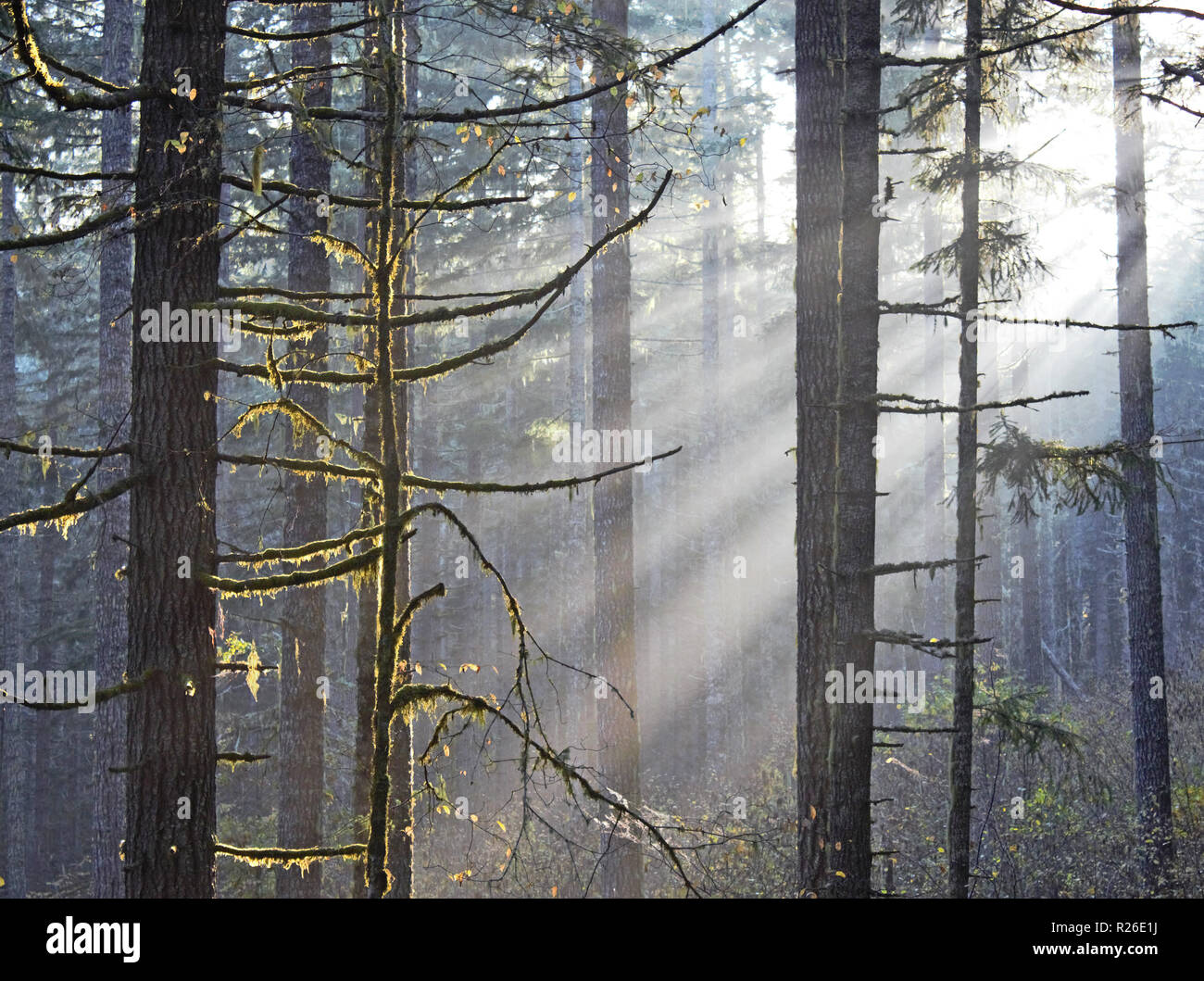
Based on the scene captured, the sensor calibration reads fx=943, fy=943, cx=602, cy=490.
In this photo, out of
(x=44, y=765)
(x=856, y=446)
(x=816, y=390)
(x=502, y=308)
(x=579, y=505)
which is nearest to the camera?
(x=502, y=308)

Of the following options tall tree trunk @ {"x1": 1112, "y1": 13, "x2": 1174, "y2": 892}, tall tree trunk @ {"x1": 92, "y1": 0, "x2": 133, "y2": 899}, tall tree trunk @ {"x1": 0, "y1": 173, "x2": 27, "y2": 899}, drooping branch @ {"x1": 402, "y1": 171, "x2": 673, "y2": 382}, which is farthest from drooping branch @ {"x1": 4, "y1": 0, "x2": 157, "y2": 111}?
tall tree trunk @ {"x1": 0, "y1": 173, "x2": 27, "y2": 899}

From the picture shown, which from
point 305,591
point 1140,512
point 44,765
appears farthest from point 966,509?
point 44,765

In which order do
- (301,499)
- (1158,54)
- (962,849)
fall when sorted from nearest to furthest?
(962,849) < (301,499) < (1158,54)

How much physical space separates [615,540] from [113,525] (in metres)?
7.21

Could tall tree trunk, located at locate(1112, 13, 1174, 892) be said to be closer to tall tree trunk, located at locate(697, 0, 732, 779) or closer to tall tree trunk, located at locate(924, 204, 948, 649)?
tall tree trunk, located at locate(924, 204, 948, 649)

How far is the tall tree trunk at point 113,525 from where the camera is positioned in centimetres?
1240

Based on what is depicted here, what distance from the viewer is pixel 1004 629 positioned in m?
31.9

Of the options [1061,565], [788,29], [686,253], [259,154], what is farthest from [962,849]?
[1061,565]

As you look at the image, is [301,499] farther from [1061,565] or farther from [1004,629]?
[1061,565]

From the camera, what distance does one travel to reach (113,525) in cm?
1327

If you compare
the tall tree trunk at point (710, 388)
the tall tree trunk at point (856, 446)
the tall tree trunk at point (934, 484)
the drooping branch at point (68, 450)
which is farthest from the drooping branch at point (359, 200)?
the tall tree trunk at point (934, 484)

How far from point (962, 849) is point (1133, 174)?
9.17 meters

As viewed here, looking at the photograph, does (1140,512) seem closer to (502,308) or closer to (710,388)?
(502,308)

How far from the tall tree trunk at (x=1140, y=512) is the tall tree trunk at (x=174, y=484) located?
36.2ft
